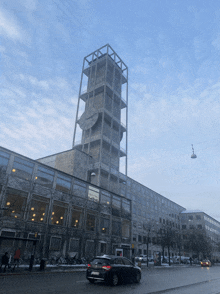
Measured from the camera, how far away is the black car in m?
12.9

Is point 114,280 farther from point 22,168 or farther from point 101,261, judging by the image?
point 22,168

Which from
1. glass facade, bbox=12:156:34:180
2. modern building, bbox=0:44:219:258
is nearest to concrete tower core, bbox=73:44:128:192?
modern building, bbox=0:44:219:258

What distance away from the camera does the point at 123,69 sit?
68375 millimetres

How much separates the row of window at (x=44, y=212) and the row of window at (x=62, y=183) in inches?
83.1

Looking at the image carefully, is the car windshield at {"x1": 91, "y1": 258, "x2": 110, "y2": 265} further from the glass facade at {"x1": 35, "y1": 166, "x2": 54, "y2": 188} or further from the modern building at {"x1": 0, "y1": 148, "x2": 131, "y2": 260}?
the glass facade at {"x1": 35, "y1": 166, "x2": 54, "y2": 188}

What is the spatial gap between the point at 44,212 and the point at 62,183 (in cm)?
472

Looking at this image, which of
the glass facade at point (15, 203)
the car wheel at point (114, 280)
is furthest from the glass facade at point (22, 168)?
the car wheel at point (114, 280)

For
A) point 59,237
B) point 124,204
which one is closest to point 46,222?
point 59,237

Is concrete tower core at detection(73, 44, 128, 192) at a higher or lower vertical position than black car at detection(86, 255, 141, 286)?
higher

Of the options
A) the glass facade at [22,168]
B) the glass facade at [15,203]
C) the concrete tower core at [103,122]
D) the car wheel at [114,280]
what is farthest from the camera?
the concrete tower core at [103,122]

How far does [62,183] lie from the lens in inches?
1287

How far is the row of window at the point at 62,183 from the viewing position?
27.7 m

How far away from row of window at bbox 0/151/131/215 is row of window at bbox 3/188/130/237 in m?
2.11

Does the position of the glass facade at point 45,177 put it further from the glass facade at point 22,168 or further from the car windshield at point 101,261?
the car windshield at point 101,261
